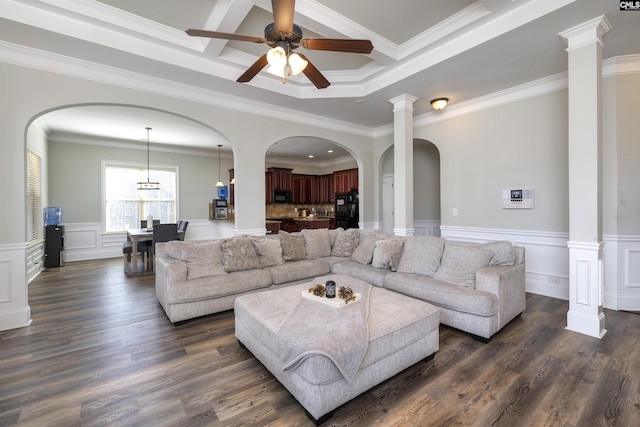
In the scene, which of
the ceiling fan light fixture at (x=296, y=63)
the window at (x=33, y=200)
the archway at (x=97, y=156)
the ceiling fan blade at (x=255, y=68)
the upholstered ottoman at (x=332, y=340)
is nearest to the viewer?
the upholstered ottoman at (x=332, y=340)

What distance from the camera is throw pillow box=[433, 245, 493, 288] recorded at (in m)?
2.98

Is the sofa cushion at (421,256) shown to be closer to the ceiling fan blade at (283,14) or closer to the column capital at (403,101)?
the column capital at (403,101)

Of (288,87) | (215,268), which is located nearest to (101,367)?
(215,268)

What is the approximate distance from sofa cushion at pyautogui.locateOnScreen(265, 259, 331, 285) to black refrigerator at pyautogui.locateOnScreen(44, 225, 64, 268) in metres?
5.37

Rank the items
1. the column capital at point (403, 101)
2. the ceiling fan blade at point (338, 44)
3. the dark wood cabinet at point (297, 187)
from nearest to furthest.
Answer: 1. the ceiling fan blade at point (338, 44)
2. the column capital at point (403, 101)
3. the dark wood cabinet at point (297, 187)

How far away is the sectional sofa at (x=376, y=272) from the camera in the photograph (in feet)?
9.12

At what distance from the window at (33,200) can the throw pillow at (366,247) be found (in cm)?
579

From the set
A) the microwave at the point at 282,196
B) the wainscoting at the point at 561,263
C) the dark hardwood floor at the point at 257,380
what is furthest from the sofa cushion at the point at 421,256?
the microwave at the point at 282,196

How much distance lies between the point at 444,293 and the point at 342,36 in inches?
115

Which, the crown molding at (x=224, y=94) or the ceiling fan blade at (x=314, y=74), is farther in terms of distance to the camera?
the crown molding at (x=224, y=94)

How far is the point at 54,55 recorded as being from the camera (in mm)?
3127

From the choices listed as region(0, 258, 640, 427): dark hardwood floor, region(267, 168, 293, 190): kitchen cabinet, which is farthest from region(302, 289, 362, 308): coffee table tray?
region(267, 168, 293, 190): kitchen cabinet

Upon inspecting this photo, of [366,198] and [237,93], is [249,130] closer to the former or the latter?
[237,93]

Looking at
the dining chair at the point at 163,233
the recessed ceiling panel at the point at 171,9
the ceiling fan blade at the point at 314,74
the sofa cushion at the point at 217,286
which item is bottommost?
the sofa cushion at the point at 217,286
